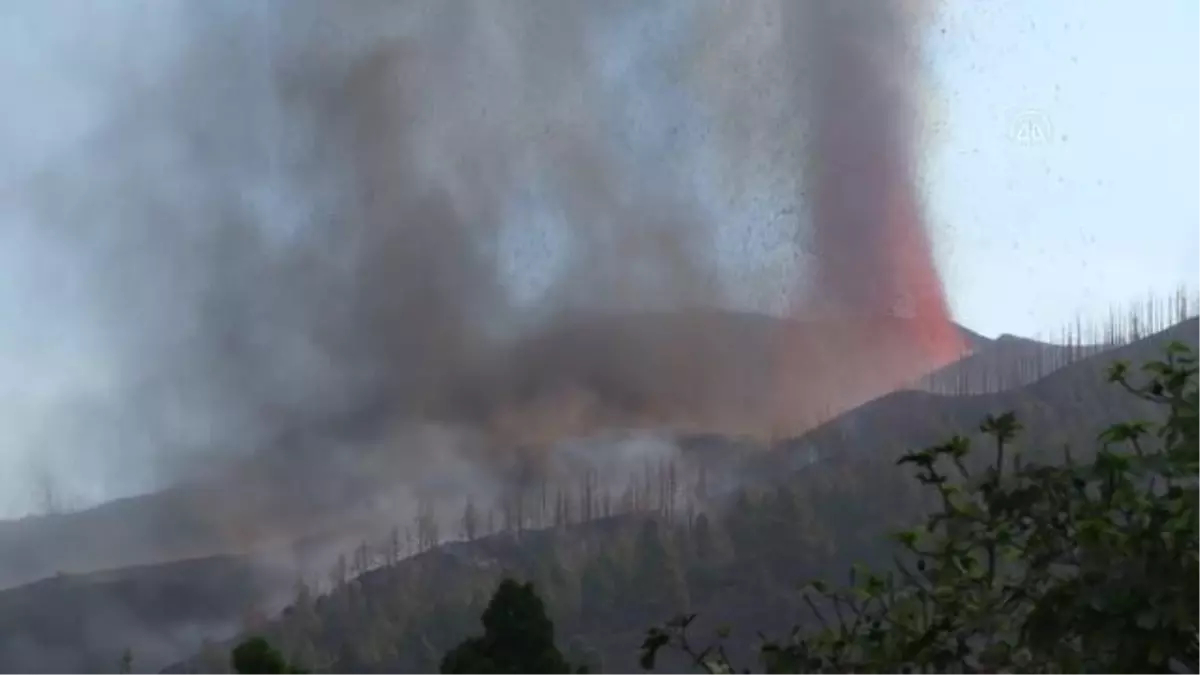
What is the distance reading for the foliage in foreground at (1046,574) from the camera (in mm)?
6285

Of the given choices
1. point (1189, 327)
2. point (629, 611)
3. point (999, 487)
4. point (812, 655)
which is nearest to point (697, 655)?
point (812, 655)

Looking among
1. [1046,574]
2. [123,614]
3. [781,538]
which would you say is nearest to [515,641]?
[1046,574]

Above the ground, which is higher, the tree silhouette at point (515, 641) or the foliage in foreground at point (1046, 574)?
the foliage in foreground at point (1046, 574)

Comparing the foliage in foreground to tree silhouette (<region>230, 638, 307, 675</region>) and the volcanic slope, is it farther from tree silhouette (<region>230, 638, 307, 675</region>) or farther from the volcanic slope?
the volcanic slope

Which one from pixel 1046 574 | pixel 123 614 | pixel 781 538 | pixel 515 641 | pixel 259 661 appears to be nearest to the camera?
pixel 1046 574

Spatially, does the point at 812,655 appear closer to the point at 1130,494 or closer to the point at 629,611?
the point at 1130,494

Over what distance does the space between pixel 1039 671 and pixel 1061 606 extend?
0.51 meters

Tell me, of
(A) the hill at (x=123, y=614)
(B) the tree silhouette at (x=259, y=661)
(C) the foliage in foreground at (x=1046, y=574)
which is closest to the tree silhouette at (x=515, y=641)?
(B) the tree silhouette at (x=259, y=661)

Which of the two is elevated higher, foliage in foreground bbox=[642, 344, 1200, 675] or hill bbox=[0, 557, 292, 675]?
foliage in foreground bbox=[642, 344, 1200, 675]

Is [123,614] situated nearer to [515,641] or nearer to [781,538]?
[781,538]

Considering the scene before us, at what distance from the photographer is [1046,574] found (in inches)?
282

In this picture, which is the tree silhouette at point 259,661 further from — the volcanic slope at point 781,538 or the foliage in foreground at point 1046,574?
the volcanic slope at point 781,538

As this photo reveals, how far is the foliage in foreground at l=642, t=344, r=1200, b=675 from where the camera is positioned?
6.29 metres

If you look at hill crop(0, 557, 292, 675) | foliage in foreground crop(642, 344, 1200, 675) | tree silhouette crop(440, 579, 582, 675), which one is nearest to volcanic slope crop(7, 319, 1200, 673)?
hill crop(0, 557, 292, 675)
